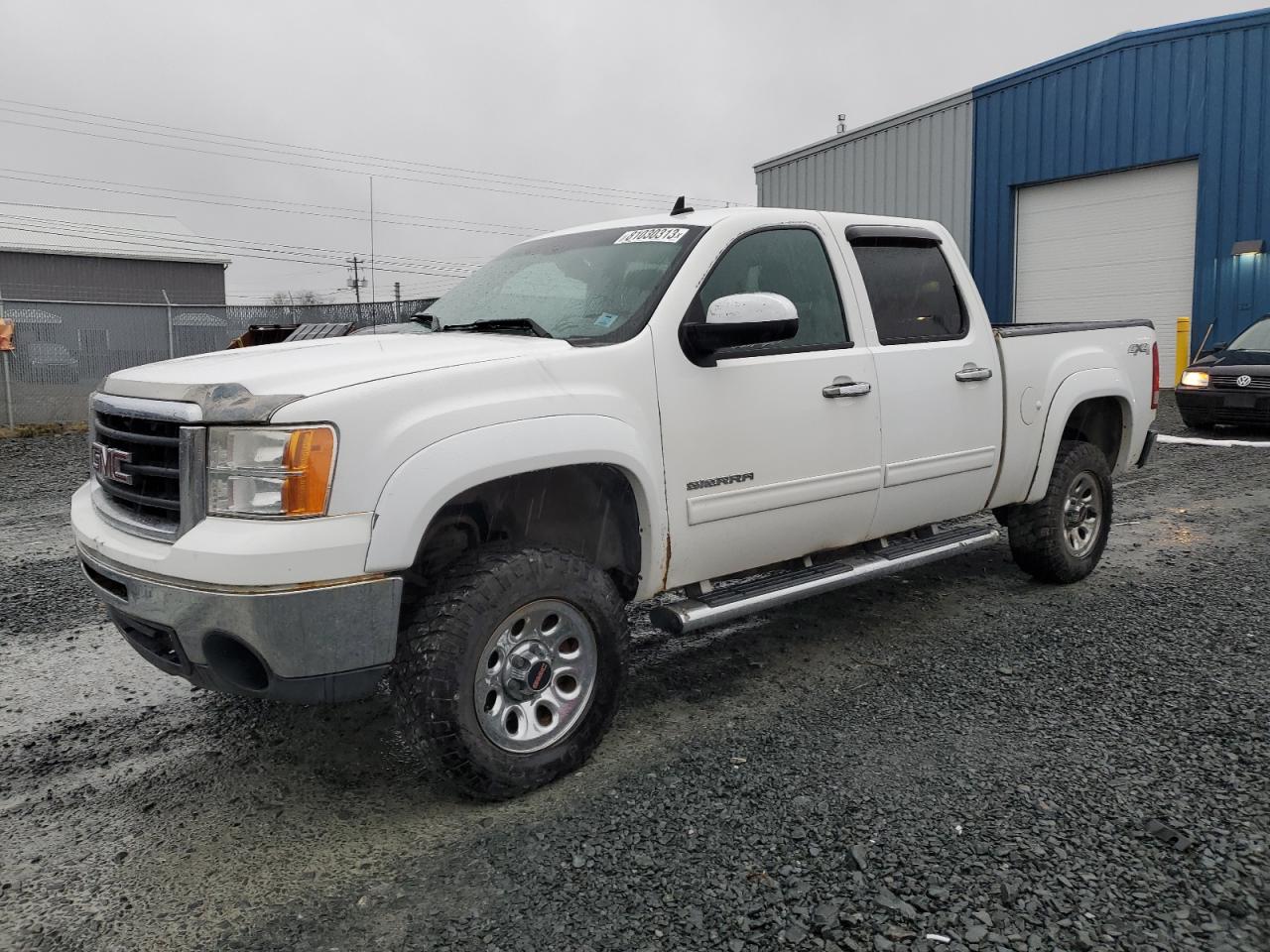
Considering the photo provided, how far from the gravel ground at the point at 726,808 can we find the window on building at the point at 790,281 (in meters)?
1.45

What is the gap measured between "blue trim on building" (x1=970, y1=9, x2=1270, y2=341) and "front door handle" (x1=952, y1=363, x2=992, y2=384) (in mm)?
15591

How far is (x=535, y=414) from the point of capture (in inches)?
119

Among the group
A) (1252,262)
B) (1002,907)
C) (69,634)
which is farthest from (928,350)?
(1252,262)

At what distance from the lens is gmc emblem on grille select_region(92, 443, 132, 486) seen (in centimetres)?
303

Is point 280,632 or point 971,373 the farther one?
point 971,373

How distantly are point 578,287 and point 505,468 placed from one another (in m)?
1.20

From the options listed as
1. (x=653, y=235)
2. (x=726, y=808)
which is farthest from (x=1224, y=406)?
(x=726, y=808)

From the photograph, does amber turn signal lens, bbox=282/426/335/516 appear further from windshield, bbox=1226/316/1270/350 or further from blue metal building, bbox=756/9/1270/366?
blue metal building, bbox=756/9/1270/366

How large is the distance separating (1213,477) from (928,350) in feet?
20.0

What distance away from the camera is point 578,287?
3.86m

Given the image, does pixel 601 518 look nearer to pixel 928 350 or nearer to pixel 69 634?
pixel 928 350

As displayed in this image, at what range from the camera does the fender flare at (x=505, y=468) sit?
107 inches

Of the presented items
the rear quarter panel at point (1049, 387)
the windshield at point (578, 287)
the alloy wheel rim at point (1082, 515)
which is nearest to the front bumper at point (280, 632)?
the windshield at point (578, 287)

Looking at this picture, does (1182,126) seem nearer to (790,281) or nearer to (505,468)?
(790,281)
